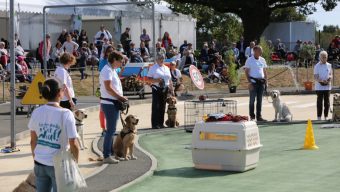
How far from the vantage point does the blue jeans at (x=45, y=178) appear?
779cm

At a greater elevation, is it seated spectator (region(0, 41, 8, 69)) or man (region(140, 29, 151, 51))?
man (region(140, 29, 151, 51))

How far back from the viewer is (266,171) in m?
12.0

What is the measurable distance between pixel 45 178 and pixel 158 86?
10063mm

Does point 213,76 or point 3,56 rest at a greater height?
point 3,56

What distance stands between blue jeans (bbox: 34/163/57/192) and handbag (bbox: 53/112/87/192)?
10cm

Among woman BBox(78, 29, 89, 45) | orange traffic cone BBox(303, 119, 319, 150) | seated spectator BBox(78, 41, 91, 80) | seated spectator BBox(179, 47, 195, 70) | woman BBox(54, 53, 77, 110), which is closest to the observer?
→ woman BBox(54, 53, 77, 110)

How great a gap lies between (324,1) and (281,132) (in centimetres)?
3492

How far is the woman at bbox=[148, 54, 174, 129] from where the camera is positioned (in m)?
17.8

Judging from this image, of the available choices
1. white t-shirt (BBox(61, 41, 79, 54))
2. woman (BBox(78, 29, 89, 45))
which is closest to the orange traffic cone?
white t-shirt (BBox(61, 41, 79, 54))

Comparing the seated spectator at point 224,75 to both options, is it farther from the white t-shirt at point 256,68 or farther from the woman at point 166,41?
the white t-shirt at point 256,68

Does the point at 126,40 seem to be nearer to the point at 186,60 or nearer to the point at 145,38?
the point at 145,38

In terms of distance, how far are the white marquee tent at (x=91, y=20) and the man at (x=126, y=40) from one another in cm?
143

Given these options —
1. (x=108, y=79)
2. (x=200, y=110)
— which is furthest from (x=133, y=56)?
(x=108, y=79)

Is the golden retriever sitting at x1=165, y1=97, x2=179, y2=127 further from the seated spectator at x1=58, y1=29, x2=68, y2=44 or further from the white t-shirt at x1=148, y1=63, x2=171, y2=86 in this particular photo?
the seated spectator at x1=58, y1=29, x2=68, y2=44
